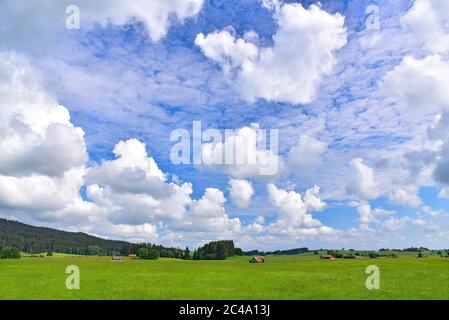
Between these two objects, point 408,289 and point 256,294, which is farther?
point 408,289
